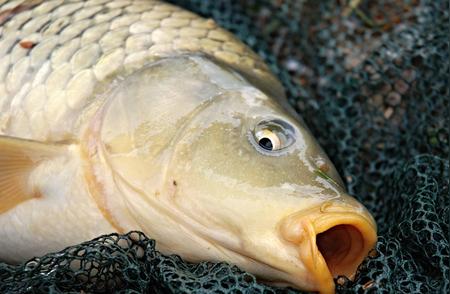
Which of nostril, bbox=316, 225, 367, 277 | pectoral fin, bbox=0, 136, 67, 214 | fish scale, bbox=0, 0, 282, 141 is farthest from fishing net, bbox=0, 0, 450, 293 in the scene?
fish scale, bbox=0, 0, 282, 141

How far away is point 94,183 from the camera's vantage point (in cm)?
184

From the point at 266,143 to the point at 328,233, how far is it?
9.2 inches

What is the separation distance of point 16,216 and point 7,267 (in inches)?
6.7

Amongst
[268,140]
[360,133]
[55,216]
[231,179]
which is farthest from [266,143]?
[360,133]

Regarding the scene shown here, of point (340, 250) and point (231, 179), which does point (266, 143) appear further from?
point (340, 250)

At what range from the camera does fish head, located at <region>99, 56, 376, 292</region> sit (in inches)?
63.3

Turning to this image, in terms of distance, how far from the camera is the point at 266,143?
1.73m

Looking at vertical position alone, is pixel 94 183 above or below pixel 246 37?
above

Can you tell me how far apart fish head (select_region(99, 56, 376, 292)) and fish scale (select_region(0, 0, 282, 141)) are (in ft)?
0.30

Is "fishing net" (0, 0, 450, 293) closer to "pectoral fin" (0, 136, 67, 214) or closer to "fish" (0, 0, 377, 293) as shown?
"fish" (0, 0, 377, 293)

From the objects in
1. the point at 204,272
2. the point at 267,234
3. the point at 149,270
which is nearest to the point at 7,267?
the point at 149,270

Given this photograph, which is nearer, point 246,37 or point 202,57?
point 202,57

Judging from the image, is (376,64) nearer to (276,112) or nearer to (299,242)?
(276,112)

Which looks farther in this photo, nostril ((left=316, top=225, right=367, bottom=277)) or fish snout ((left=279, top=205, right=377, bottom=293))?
nostril ((left=316, top=225, right=367, bottom=277))
